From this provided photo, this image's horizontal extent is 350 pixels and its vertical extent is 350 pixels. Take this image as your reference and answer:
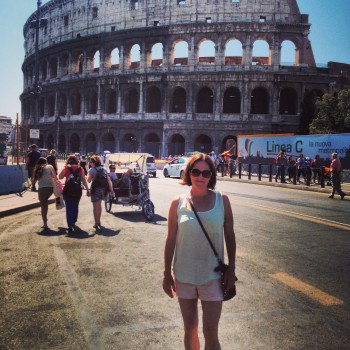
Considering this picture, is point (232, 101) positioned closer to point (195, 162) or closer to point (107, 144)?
point (107, 144)

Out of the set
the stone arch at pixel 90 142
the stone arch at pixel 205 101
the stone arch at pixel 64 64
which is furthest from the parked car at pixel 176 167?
the stone arch at pixel 64 64

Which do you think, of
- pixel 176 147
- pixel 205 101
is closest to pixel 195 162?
pixel 176 147

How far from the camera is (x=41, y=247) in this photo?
235 inches

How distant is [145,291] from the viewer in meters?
4.00

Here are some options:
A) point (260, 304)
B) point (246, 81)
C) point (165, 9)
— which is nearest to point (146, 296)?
point (260, 304)

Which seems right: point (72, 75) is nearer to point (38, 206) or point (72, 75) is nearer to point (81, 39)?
point (81, 39)

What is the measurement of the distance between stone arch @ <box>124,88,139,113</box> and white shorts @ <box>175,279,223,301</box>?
38.6m

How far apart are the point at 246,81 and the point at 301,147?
16.1 m

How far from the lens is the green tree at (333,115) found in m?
30.1

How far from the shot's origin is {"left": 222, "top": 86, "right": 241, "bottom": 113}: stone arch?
124 ft

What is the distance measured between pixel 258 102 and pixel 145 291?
36.3 meters

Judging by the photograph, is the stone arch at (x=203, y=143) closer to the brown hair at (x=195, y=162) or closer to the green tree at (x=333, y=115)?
the green tree at (x=333, y=115)

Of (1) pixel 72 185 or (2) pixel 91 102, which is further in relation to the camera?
(2) pixel 91 102

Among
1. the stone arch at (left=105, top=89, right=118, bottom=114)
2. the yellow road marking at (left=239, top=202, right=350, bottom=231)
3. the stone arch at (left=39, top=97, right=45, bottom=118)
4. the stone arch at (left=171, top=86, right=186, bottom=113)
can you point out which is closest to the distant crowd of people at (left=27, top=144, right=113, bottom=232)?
the yellow road marking at (left=239, top=202, right=350, bottom=231)
